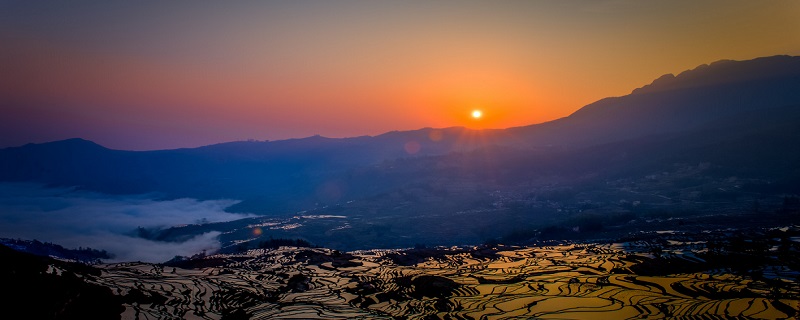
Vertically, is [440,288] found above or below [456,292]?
above

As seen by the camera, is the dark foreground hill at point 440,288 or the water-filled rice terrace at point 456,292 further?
the water-filled rice terrace at point 456,292

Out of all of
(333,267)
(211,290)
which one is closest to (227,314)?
(211,290)

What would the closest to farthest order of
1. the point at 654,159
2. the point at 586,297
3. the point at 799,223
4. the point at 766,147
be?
the point at 586,297, the point at 799,223, the point at 766,147, the point at 654,159

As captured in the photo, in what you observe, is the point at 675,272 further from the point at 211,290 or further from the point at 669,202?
the point at 669,202

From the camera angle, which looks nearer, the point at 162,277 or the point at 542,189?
the point at 162,277

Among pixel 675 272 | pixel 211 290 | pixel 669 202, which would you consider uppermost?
pixel 211 290

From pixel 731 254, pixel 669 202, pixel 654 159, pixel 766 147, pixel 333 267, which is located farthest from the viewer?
pixel 654 159

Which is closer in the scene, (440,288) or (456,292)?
(456,292)

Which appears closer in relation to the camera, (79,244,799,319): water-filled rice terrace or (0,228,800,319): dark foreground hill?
(0,228,800,319): dark foreground hill
